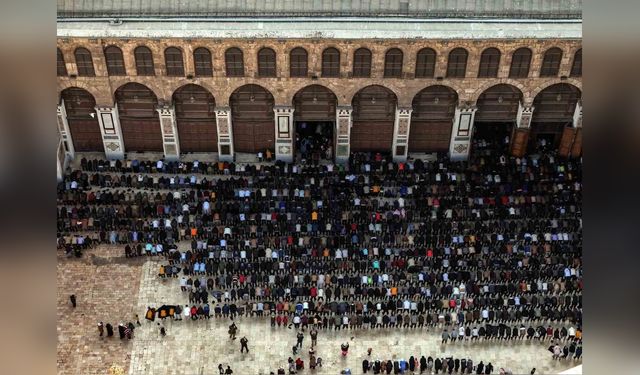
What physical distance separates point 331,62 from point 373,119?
7.53 m

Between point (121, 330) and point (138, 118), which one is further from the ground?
point (138, 118)

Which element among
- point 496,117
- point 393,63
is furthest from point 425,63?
point 496,117

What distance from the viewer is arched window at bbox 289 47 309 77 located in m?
70.1

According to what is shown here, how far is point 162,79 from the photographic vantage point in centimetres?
7181

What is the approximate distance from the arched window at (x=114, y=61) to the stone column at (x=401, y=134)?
75.9 ft

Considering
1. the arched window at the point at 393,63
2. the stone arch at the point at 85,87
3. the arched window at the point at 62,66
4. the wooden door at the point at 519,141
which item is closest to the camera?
the arched window at the point at 393,63

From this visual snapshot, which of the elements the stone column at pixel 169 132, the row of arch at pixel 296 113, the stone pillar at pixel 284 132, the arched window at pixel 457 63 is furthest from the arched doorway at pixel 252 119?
the arched window at pixel 457 63

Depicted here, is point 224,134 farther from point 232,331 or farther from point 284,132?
point 232,331

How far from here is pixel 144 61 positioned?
7075 centimetres

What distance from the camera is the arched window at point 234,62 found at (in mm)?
70000

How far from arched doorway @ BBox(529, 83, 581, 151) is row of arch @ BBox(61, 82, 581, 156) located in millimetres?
85

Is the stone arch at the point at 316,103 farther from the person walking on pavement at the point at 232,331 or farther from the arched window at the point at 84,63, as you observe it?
the person walking on pavement at the point at 232,331
